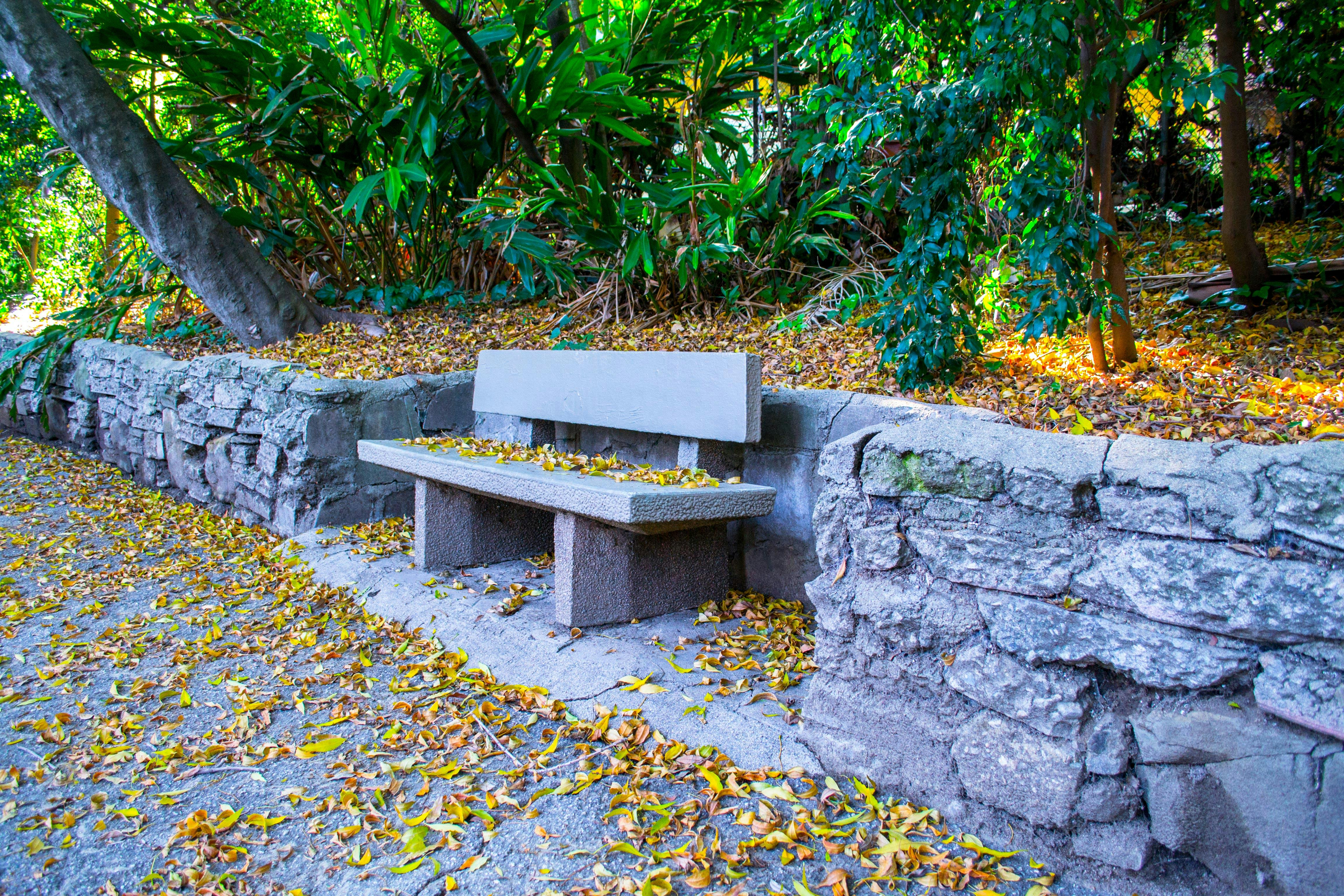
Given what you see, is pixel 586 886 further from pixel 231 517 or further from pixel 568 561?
pixel 231 517

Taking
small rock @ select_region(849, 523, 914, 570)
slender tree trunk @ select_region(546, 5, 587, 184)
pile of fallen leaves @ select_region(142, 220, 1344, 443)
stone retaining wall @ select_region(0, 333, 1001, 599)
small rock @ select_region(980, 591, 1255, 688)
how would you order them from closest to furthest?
1. small rock @ select_region(980, 591, 1255, 688)
2. small rock @ select_region(849, 523, 914, 570)
3. pile of fallen leaves @ select_region(142, 220, 1344, 443)
4. stone retaining wall @ select_region(0, 333, 1001, 599)
5. slender tree trunk @ select_region(546, 5, 587, 184)

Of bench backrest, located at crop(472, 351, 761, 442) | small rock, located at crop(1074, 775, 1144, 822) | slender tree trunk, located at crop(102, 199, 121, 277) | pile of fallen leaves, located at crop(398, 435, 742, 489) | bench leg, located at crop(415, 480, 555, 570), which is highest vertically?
slender tree trunk, located at crop(102, 199, 121, 277)

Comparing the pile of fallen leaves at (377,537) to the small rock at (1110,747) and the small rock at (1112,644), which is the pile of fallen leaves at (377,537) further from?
the small rock at (1110,747)

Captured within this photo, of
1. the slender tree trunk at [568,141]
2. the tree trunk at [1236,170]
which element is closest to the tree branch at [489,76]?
the slender tree trunk at [568,141]

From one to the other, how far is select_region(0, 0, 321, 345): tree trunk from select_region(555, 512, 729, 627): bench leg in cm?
302

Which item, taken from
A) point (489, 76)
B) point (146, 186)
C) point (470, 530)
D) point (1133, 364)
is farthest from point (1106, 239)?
point (146, 186)

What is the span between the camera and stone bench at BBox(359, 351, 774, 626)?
227cm

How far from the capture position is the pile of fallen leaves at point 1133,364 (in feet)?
6.31

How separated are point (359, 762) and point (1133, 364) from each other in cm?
234

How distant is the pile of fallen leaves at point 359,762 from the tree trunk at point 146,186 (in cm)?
196

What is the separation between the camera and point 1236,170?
8.18ft

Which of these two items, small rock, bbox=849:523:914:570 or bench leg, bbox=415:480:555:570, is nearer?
small rock, bbox=849:523:914:570

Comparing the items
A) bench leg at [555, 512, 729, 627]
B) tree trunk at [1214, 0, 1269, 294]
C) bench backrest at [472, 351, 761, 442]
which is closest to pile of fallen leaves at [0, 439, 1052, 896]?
bench leg at [555, 512, 729, 627]

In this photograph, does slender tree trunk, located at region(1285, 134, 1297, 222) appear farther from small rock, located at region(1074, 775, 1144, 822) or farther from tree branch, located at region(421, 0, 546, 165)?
tree branch, located at region(421, 0, 546, 165)
